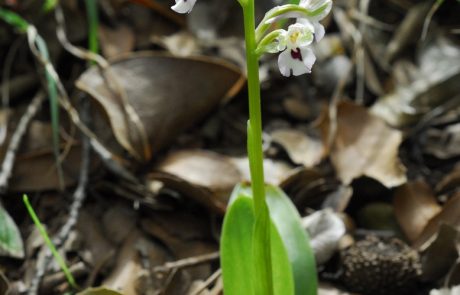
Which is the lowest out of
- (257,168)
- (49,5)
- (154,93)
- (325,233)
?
(325,233)

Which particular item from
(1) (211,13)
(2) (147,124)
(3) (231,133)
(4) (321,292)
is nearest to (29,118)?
(2) (147,124)

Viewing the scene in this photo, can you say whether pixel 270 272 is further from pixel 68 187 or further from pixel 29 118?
pixel 29 118

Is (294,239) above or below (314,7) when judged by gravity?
below

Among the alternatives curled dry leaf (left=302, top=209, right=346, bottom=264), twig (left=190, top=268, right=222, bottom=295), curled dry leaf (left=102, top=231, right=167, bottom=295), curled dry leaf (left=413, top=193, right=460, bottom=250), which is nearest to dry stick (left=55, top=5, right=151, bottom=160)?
curled dry leaf (left=102, top=231, right=167, bottom=295)

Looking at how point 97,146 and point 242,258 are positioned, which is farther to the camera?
point 97,146

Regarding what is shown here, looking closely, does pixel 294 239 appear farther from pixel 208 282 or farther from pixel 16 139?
pixel 16 139

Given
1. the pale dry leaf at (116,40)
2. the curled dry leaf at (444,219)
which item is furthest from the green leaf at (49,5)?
the curled dry leaf at (444,219)

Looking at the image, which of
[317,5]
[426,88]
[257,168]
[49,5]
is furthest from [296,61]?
[49,5]

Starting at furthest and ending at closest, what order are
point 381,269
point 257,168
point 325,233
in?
point 325,233 → point 381,269 → point 257,168
